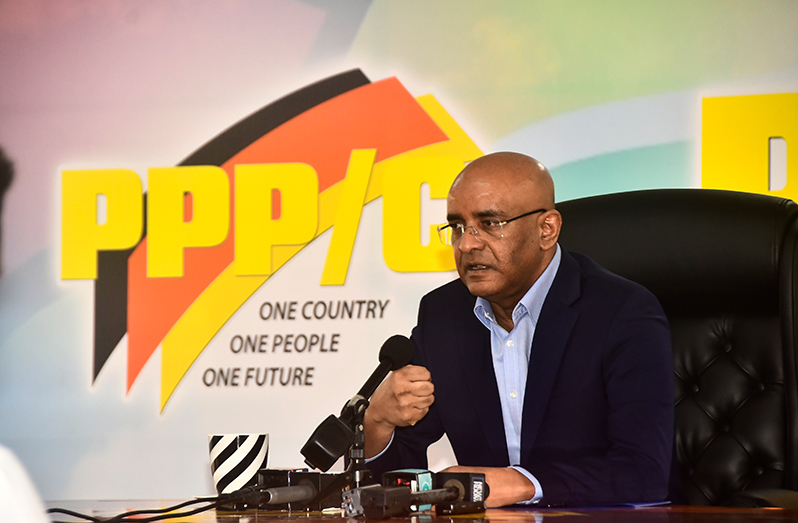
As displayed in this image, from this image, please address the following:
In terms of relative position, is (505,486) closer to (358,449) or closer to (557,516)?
(557,516)

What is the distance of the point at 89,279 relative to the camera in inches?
130

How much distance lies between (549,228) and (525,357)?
331 mm

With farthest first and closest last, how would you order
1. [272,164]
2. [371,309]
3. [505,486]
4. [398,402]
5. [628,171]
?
[272,164] → [371,309] → [628,171] → [398,402] → [505,486]

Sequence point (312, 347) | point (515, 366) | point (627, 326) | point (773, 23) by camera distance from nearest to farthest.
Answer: point (627, 326) → point (515, 366) → point (773, 23) → point (312, 347)

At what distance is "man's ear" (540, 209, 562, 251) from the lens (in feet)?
6.55

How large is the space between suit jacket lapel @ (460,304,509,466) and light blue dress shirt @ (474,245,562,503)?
0.06ft

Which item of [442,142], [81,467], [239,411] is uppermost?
[442,142]

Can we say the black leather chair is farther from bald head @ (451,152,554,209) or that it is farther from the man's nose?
the man's nose

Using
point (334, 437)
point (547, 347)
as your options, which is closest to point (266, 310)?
point (547, 347)

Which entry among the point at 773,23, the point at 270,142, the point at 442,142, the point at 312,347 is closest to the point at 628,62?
the point at 773,23

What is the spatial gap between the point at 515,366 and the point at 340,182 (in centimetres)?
146

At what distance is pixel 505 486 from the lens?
Result: 53.2 inches

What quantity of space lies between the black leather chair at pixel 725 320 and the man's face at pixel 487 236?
221mm

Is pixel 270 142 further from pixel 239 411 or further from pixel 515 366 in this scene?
pixel 515 366
